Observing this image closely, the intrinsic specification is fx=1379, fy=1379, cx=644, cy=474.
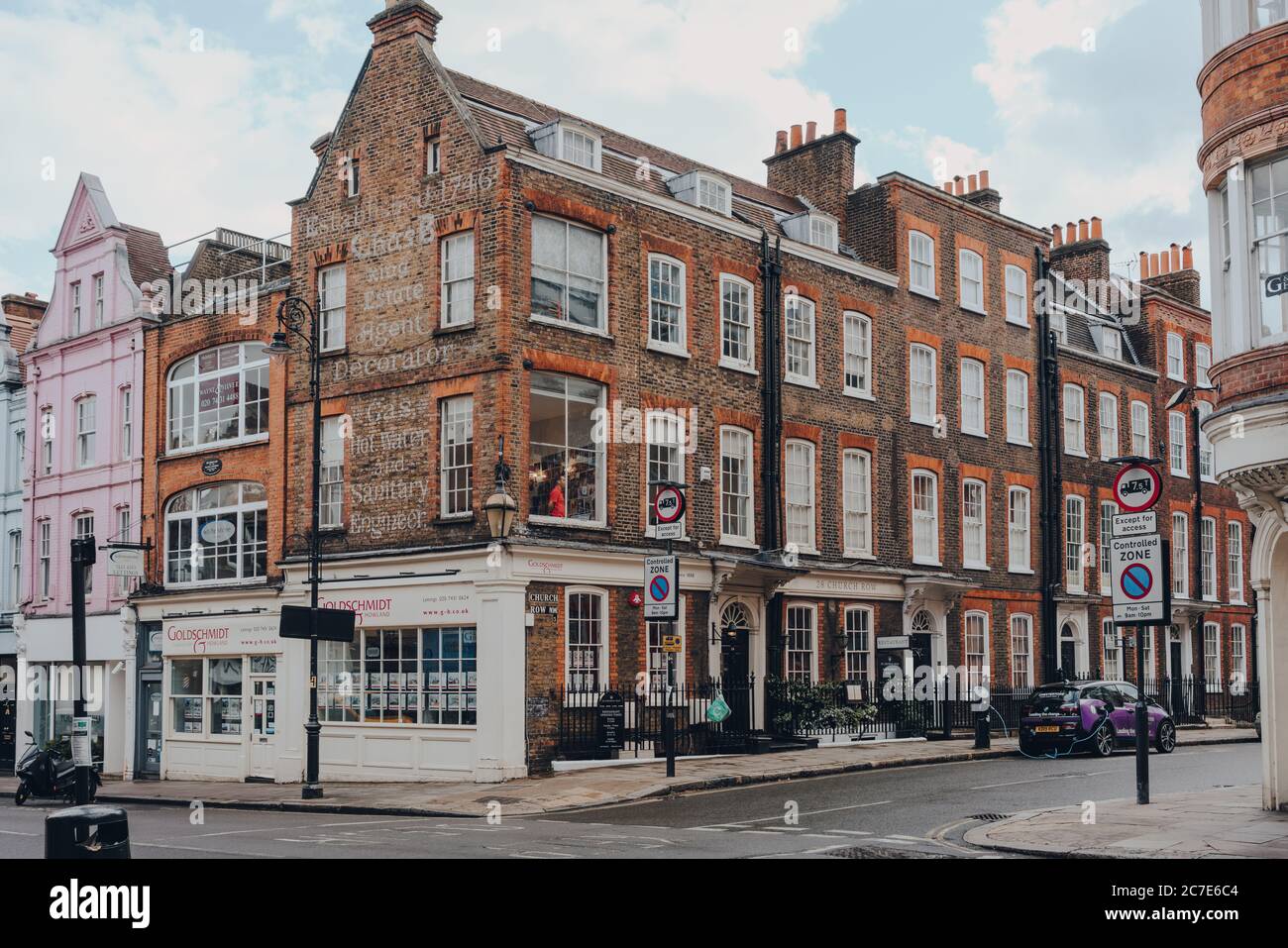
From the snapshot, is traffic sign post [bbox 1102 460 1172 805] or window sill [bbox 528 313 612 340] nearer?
traffic sign post [bbox 1102 460 1172 805]

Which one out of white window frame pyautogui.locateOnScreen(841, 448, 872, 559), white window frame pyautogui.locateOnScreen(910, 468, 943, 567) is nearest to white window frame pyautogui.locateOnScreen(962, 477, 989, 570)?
white window frame pyautogui.locateOnScreen(910, 468, 943, 567)

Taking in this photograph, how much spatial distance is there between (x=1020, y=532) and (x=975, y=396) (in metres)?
3.96

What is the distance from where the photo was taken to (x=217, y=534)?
30125 millimetres

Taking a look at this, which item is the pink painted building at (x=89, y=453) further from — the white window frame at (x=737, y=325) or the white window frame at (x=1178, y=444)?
the white window frame at (x=1178, y=444)

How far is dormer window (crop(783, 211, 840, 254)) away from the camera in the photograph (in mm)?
31547

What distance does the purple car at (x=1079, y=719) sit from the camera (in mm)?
26188

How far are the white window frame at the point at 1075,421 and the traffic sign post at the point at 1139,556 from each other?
23.1 m

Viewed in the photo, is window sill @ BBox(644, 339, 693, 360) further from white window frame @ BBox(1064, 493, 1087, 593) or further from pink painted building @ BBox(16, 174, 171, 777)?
white window frame @ BBox(1064, 493, 1087, 593)

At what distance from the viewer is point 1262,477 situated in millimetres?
14781

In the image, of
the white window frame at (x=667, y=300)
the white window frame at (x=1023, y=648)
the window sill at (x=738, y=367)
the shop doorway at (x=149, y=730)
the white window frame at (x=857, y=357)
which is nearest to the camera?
the white window frame at (x=667, y=300)

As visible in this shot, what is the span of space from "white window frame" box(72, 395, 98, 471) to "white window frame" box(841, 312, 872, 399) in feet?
59.8

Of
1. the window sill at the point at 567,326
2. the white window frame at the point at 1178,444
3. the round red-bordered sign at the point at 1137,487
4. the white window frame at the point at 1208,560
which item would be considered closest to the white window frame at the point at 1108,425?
the white window frame at the point at 1178,444

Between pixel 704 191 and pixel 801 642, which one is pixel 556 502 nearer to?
pixel 801 642

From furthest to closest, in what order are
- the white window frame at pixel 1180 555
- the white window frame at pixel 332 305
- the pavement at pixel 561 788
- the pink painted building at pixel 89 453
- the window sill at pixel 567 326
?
the white window frame at pixel 1180 555, the pink painted building at pixel 89 453, the white window frame at pixel 332 305, the window sill at pixel 567 326, the pavement at pixel 561 788
